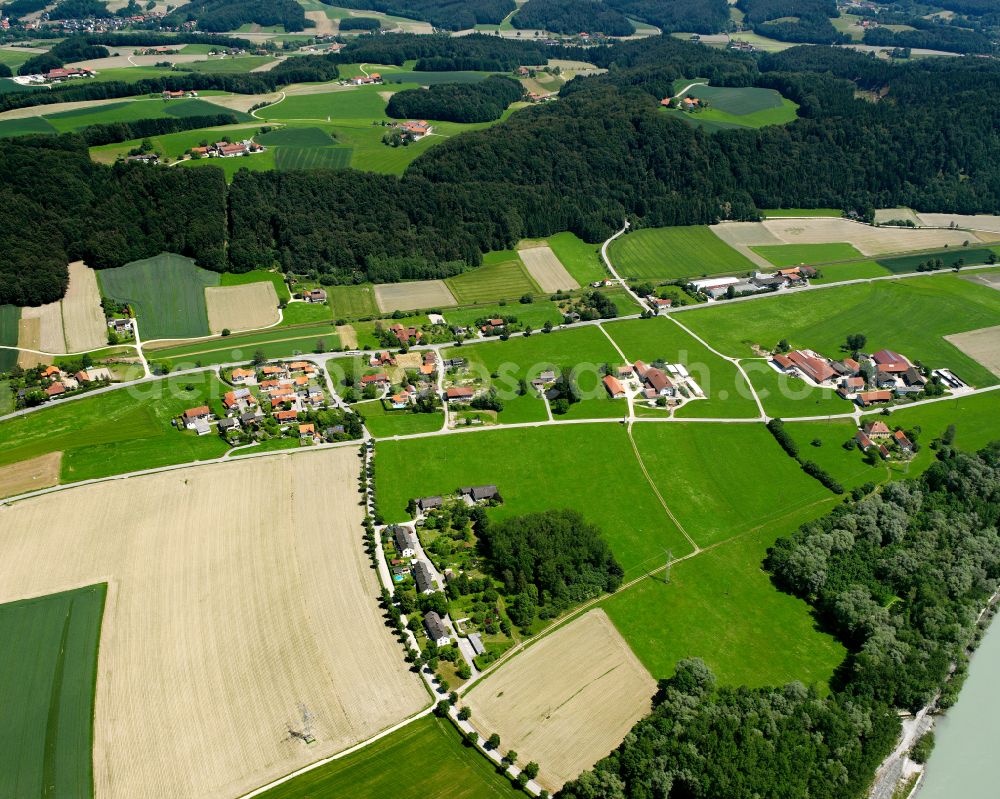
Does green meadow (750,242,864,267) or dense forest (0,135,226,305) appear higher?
dense forest (0,135,226,305)

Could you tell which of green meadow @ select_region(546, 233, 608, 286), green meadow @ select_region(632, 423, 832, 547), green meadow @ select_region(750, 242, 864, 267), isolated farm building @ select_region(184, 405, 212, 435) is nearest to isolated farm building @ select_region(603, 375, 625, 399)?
green meadow @ select_region(632, 423, 832, 547)

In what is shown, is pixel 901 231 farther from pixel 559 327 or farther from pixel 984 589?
pixel 984 589

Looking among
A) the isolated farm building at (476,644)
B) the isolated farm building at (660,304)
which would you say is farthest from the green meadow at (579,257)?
the isolated farm building at (476,644)

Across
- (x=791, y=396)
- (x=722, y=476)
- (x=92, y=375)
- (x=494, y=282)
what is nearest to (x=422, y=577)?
(x=722, y=476)

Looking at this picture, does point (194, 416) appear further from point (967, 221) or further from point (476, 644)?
point (967, 221)

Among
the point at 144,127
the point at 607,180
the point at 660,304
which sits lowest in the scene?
the point at 660,304

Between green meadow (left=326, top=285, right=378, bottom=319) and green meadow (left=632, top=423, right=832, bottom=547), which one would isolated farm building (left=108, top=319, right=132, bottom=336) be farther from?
green meadow (left=632, top=423, right=832, bottom=547)

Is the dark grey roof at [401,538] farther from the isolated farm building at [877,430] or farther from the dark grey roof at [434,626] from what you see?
the isolated farm building at [877,430]
